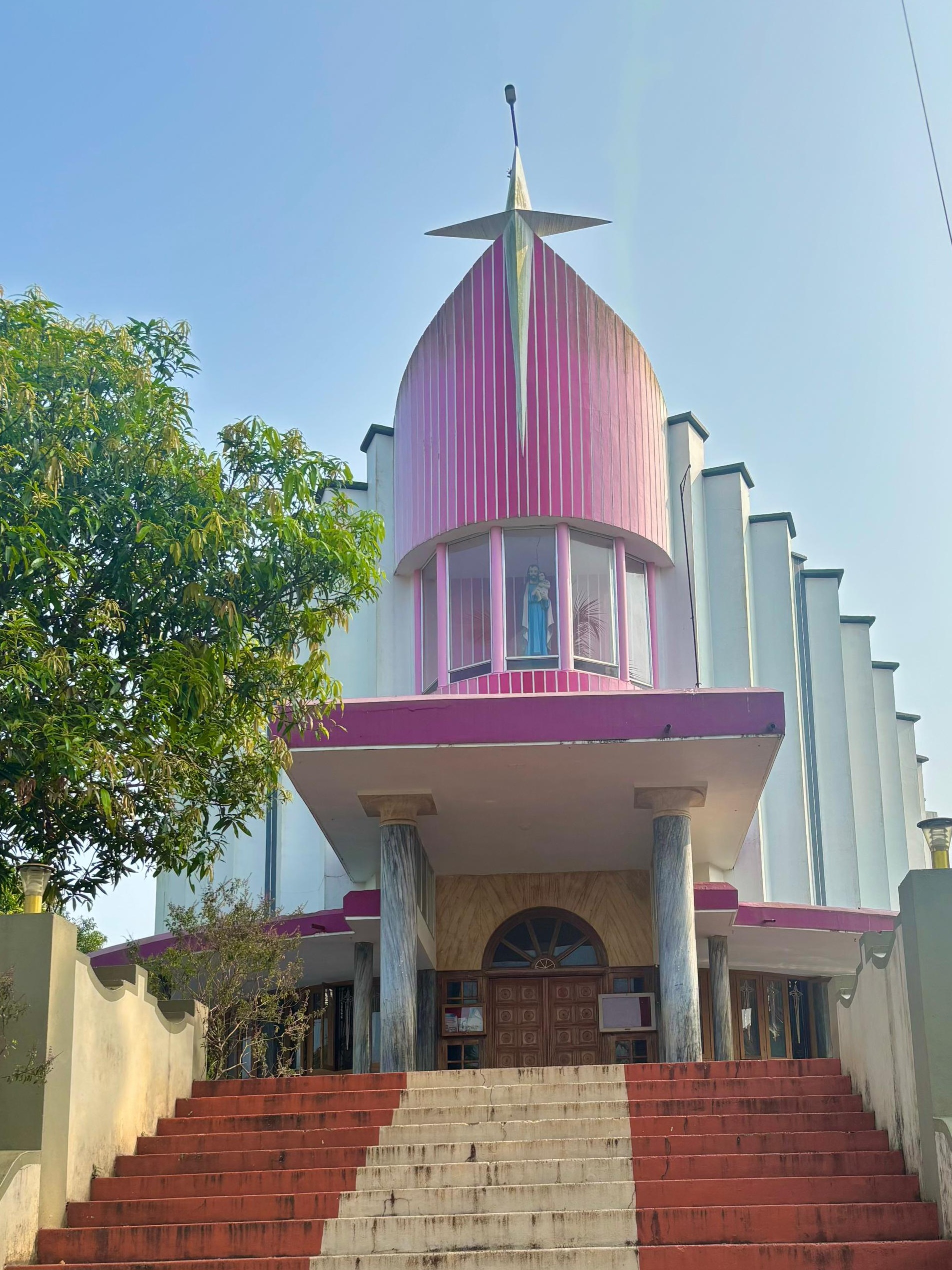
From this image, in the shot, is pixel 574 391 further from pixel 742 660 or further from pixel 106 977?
pixel 106 977

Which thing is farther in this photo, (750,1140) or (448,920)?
(448,920)

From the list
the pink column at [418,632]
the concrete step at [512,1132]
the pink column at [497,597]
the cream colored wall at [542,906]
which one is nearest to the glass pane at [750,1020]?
Result: the cream colored wall at [542,906]

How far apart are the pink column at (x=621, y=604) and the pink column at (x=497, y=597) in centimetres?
147

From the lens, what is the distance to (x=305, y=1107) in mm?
11219

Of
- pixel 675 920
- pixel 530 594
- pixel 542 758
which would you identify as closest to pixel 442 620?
pixel 530 594

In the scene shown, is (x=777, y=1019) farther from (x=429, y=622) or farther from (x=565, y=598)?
(x=429, y=622)

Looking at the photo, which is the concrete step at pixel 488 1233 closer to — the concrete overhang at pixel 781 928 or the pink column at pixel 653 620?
the concrete overhang at pixel 781 928

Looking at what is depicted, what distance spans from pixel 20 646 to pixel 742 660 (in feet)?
41.6

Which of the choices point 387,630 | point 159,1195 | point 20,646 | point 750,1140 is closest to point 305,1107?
point 159,1195

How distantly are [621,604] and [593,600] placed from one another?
1.25ft

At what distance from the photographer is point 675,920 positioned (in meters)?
14.4

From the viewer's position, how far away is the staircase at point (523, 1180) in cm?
859

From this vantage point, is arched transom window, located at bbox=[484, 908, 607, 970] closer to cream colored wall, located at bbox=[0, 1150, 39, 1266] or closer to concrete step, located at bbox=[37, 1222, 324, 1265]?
concrete step, located at bbox=[37, 1222, 324, 1265]

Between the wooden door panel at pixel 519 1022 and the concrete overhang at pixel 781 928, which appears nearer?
the concrete overhang at pixel 781 928
